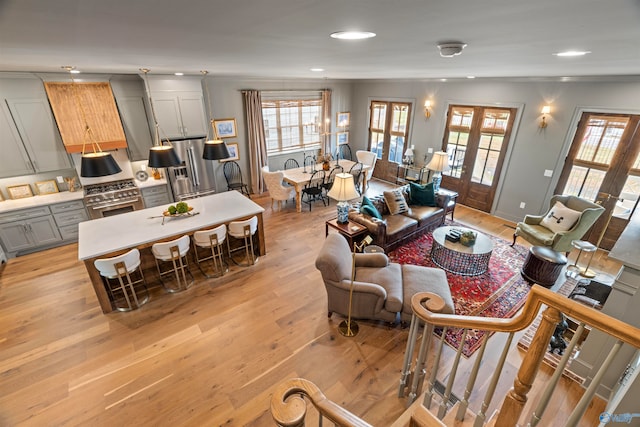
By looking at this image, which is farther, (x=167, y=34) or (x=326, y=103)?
(x=326, y=103)

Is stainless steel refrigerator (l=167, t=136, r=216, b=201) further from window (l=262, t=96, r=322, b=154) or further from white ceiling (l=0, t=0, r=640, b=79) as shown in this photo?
white ceiling (l=0, t=0, r=640, b=79)

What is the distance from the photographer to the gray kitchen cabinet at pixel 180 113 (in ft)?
17.5

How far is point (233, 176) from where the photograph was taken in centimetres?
708

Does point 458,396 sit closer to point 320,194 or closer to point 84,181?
point 320,194

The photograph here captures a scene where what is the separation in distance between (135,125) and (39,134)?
54.4 inches

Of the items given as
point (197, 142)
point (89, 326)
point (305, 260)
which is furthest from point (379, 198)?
point (89, 326)

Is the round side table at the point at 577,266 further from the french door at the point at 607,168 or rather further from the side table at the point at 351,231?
the side table at the point at 351,231

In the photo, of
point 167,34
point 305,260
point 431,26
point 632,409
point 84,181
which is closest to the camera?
point 431,26

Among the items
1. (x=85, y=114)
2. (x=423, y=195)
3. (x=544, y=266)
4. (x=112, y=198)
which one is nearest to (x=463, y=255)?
(x=544, y=266)

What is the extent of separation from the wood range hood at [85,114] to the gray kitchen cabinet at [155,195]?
0.95 meters

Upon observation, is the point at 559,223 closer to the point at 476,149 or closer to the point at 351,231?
the point at 476,149

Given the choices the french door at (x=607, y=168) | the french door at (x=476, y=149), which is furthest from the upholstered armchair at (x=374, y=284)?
the french door at (x=476, y=149)

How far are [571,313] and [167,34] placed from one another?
212 cm

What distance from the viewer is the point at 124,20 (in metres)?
1.03
